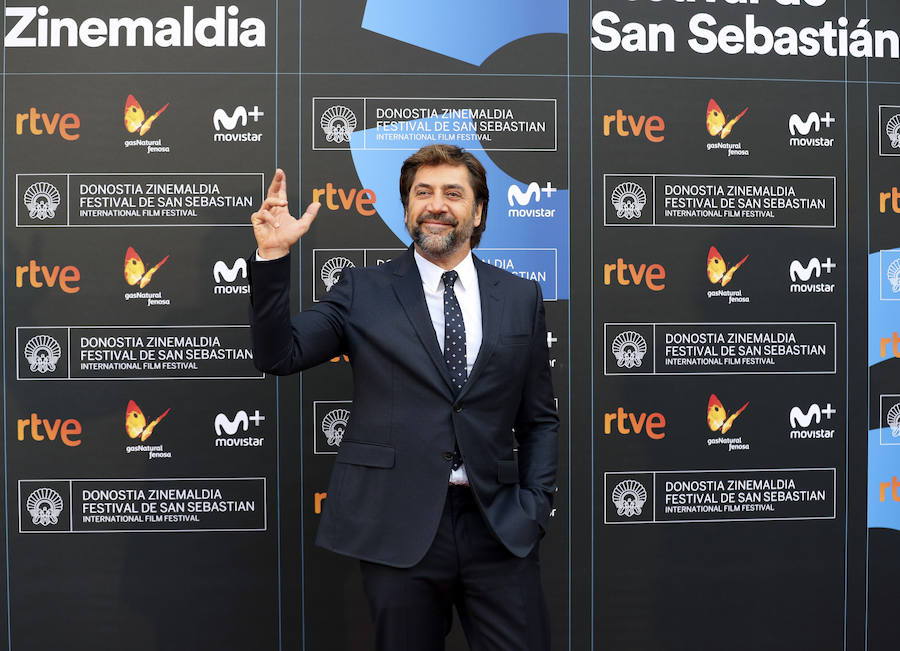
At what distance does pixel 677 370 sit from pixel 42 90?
2.81 m

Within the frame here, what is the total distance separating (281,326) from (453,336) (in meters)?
0.47

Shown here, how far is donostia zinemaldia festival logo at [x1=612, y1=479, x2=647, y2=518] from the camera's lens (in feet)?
10.2

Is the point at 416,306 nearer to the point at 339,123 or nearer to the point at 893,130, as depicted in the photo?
the point at 339,123

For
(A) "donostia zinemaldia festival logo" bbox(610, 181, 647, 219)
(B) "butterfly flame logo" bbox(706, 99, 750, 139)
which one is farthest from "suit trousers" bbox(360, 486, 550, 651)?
(B) "butterfly flame logo" bbox(706, 99, 750, 139)

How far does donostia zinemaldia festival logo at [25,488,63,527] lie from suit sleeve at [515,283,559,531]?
1.95 m

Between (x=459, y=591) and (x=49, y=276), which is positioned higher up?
(x=49, y=276)

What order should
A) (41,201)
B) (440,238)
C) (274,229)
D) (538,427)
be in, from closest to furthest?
1. (274,229)
2. (440,238)
3. (538,427)
4. (41,201)

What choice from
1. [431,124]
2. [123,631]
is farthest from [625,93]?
[123,631]

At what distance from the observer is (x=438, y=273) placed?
2162 mm

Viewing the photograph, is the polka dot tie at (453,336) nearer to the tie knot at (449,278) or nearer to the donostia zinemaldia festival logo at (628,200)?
the tie knot at (449,278)

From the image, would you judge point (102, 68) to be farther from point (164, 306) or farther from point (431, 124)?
point (431, 124)

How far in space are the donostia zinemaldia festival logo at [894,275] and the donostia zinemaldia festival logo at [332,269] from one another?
2.27m

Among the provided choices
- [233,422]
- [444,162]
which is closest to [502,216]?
[444,162]

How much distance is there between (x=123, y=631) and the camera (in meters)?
3.01
